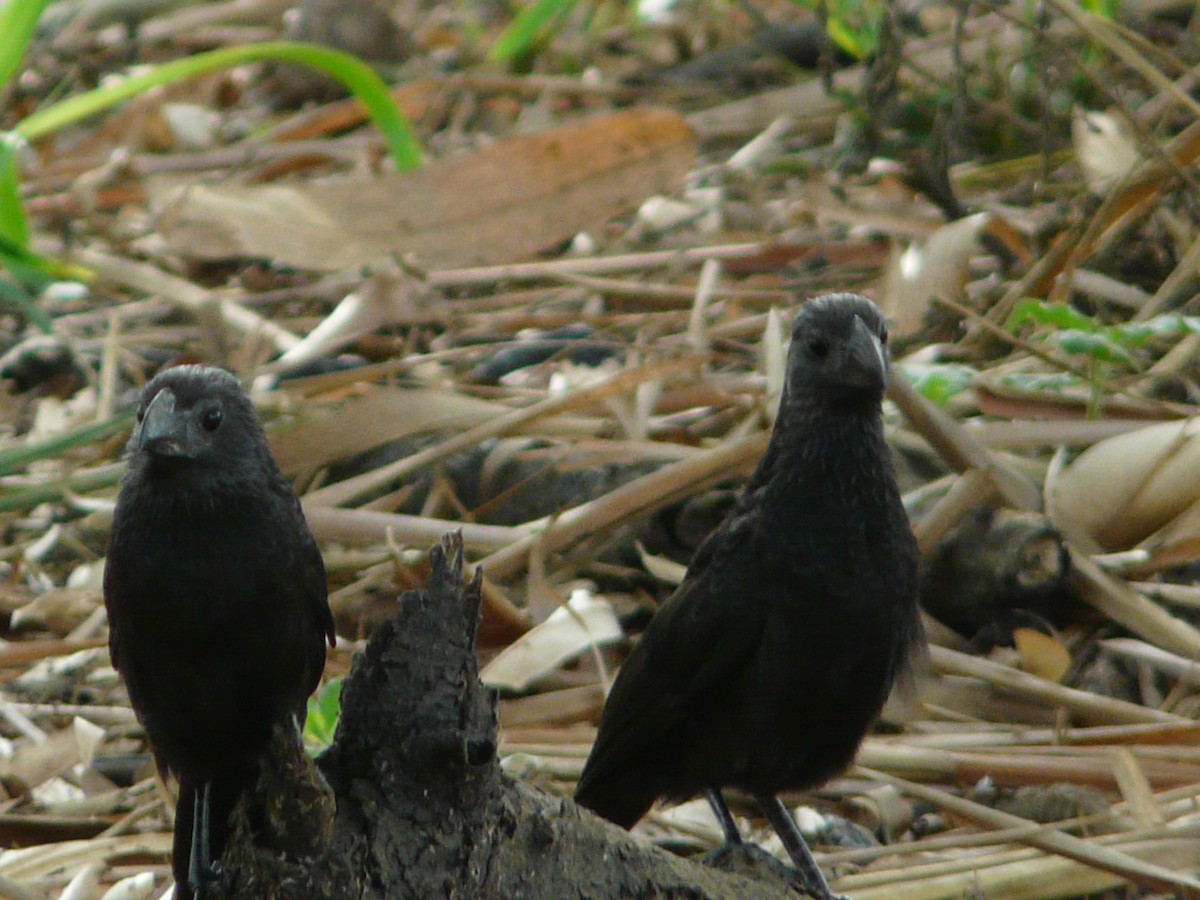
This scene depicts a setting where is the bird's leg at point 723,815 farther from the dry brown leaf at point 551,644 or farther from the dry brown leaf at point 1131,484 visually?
the dry brown leaf at point 1131,484

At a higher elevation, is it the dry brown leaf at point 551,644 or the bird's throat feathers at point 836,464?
the bird's throat feathers at point 836,464

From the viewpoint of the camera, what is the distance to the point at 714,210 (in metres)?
6.57

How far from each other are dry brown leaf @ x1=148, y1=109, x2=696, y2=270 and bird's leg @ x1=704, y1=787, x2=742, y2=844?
9.45 feet

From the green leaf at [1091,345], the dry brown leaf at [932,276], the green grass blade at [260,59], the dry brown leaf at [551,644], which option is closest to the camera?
the dry brown leaf at [551,644]

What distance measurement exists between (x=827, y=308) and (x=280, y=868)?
157 centimetres

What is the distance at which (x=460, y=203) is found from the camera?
624cm

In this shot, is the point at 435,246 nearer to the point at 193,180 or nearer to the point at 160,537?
the point at 193,180

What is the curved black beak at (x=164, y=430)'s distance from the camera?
2.88 meters

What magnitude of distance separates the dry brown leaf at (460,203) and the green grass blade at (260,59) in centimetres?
21

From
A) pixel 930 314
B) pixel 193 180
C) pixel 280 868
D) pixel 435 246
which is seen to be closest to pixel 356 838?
pixel 280 868

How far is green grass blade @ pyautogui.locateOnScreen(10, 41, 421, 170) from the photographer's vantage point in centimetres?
587

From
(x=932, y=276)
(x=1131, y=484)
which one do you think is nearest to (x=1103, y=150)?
(x=932, y=276)

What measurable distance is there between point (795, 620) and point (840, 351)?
0.51 metres

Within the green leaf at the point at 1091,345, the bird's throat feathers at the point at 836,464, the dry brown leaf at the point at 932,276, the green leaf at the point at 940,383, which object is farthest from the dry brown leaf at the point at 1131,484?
the dry brown leaf at the point at 932,276
